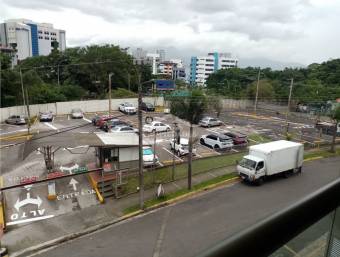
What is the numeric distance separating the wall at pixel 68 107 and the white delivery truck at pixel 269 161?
28.0 m

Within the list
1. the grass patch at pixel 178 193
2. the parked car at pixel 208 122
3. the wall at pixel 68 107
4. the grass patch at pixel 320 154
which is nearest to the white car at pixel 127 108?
the wall at pixel 68 107

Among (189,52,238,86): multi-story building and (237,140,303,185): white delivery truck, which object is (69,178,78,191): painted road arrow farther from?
(189,52,238,86): multi-story building

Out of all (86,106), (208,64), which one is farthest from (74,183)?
(208,64)

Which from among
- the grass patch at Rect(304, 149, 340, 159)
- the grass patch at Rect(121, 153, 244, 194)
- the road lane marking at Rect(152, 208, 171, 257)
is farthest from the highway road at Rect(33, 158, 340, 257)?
the grass patch at Rect(304, 149, 340, 159)

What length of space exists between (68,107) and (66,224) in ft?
98.4

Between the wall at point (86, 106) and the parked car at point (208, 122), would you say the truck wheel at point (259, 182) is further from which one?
the wall at point (86, 106)

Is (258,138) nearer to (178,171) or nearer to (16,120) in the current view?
(178,171)

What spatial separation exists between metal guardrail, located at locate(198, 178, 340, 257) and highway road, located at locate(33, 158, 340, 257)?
8.58 meters

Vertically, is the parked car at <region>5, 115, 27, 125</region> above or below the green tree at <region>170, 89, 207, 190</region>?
below

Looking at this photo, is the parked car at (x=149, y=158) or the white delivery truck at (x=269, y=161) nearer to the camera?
the white delivery truck at (x=269, y=161)

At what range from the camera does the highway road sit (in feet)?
38.3

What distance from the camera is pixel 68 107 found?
41406mm

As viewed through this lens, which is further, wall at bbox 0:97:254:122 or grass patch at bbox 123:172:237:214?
wall at bbox 0:97:254:122

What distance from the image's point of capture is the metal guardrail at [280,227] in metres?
0.72
